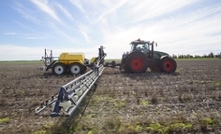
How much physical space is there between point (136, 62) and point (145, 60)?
57 centimetres

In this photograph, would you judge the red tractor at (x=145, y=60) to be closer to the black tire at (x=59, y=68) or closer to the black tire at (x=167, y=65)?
the black tire at (x=167, y=65)

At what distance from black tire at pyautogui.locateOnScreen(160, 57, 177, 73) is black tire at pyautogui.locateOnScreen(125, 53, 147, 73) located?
1.19m

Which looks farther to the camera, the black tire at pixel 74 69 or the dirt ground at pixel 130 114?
the black tire at pixel 74 69

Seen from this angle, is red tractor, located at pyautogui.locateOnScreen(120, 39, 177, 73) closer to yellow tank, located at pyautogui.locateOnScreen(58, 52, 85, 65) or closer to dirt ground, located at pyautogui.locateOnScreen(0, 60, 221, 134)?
yellow tank, located at pyautogui.locateOnScreen(58, 52, 85, 65)

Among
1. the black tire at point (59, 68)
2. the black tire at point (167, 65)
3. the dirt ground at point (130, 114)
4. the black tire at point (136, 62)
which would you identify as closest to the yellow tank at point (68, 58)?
the black tire at point (59, 68)

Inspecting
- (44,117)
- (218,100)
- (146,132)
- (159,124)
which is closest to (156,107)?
(159,124)

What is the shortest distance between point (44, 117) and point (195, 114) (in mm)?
3498

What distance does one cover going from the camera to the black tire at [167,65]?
13703 millimetres

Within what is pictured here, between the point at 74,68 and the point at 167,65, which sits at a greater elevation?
the point at 167,65

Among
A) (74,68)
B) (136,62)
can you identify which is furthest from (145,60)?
(74,68)

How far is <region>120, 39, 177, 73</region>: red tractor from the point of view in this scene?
44.1 ft

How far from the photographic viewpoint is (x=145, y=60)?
13.4m

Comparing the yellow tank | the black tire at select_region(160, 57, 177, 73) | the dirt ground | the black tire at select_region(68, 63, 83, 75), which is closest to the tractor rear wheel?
the black tire at select_region(68, 63, 83, 75)

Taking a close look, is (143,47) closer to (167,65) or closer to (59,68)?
(167,65)
